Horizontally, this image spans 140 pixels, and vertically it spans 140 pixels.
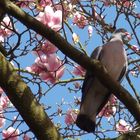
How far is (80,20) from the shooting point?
15.1ft

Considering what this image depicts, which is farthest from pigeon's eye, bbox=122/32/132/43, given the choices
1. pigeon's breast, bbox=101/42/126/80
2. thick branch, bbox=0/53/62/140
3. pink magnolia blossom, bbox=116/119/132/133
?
thick branch, bbox=0/53/62/140

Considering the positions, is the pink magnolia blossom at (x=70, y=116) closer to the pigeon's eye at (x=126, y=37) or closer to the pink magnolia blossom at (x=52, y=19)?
the pigeon's eye at (x=126, y=37)

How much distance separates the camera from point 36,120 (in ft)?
6.71

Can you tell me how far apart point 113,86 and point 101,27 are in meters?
2.17

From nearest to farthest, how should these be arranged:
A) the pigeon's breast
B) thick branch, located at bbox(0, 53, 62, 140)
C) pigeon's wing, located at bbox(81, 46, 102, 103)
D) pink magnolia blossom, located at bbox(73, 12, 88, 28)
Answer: thick branch, located at bbox(0, 53, 62, 140), pigeon's wing, located at bbox(81, 46, 102, 103), the pigeon's breast, pink magnolia blossom, located at bbox(73, 12, 88, 28)

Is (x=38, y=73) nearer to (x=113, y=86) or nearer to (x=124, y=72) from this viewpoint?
(x=113, y=86)

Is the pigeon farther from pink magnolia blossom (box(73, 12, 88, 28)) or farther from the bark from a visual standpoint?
the bark

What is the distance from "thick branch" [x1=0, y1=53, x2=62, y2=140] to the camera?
→ 6.70 ft

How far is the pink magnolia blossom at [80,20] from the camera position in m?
4.63

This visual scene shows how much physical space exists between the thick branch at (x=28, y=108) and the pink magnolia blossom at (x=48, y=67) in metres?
0.73

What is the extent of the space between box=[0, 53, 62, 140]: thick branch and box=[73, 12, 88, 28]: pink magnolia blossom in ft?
8.50

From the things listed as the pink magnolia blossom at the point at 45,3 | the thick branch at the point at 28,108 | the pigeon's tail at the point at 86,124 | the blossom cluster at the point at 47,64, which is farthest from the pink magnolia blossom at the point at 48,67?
the pink magnolia blossom at the point at 45,3

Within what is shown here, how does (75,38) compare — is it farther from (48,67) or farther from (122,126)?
(48,67)

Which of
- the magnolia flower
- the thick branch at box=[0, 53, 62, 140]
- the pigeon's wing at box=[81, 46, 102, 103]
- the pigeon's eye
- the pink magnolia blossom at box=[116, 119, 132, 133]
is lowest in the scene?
the thick branch at box=[0, 53, 62, 140]
